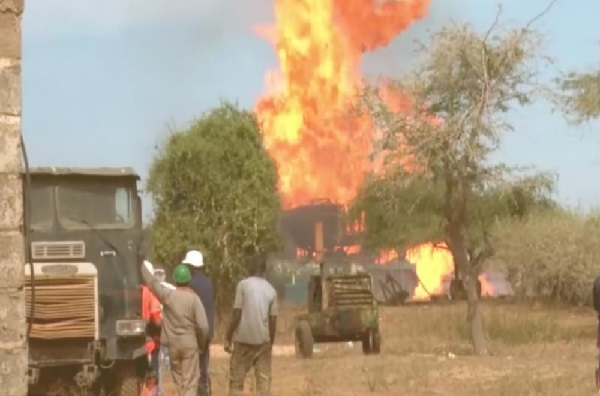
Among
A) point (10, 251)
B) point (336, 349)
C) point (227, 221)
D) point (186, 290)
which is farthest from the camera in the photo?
point (227, 221)

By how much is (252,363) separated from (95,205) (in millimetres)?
3257

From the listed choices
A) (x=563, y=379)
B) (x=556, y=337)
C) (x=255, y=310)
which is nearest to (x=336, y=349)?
(x=556, y=337)

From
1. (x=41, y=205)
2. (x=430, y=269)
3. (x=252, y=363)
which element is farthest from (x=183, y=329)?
(x=430, y=269)

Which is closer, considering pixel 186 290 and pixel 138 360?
pixel 186 290

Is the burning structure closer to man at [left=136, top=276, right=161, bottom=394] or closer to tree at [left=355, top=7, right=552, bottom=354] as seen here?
tree at [left=355, top=7, right=552, bottom=354]

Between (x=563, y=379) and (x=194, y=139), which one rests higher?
(x=194, y=139)

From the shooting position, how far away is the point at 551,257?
4816cm

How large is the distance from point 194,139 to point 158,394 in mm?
21640

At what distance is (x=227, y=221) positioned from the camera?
35.7 metres

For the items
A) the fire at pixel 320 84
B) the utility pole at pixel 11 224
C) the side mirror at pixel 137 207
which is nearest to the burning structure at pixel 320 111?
the fire at pixel 320 84

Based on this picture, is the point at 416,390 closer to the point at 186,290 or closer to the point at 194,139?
the point at 186,290

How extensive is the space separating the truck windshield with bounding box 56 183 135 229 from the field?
335 centimetres

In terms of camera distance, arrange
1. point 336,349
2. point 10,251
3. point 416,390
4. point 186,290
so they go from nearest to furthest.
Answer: point 10,251
point 186,290
point 416,390
point 336,349

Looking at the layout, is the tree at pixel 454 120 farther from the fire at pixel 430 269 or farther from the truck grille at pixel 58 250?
the fire at pixel 430 269
